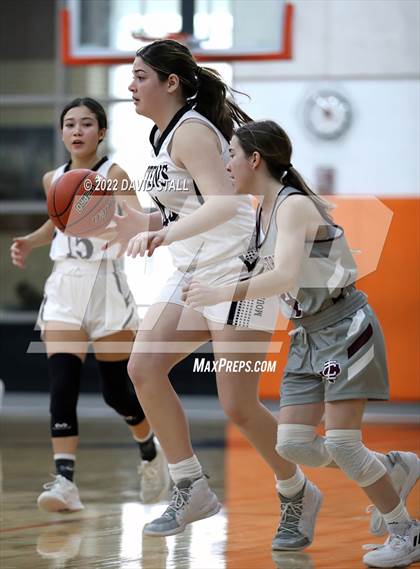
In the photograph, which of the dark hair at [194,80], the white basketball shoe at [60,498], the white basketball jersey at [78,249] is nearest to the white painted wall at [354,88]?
the white basketball jersey at [78,249]

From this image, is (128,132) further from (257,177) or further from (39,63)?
(257,177)

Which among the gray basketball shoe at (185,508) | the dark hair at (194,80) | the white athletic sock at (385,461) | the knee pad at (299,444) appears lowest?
the gray basketball shoe at (185,508)

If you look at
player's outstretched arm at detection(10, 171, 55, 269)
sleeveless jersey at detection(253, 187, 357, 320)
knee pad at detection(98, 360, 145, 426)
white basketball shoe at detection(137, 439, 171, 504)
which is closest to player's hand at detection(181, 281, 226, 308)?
sleeveless jersey at detection(253, 187, 357, 320)

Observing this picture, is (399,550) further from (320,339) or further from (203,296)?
(203,296)

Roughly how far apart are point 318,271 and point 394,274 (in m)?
3.57

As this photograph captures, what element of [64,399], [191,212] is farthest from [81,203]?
[64,399]

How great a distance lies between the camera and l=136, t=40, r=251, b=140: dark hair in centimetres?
351

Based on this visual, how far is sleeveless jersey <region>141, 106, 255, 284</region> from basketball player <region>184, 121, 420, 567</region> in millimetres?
117

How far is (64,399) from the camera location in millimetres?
4402

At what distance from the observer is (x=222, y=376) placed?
3418 millimetres

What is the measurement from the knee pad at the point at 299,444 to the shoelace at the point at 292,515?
251mm

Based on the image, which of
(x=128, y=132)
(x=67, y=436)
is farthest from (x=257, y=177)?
(x=128, y=132)

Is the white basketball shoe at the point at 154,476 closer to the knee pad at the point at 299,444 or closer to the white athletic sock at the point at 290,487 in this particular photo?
the white athletic sock at the point at 290,487

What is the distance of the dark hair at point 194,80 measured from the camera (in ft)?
11.5
